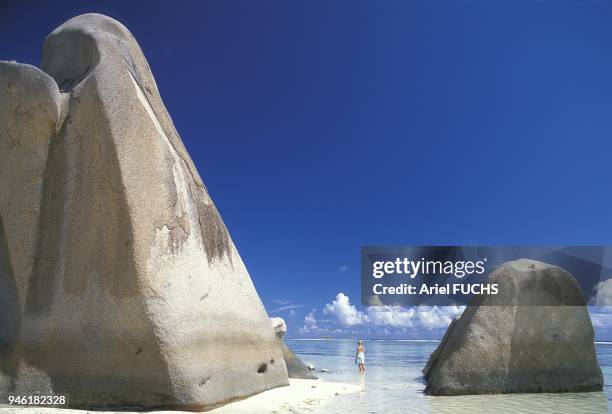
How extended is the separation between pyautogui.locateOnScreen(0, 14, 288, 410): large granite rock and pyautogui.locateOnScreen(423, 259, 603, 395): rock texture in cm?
426

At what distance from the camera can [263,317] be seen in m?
9.23

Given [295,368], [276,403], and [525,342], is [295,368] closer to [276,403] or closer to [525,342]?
[525,342]

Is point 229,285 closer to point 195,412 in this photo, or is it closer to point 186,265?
point 186,265

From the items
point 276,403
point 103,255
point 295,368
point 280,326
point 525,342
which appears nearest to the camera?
point 103,255

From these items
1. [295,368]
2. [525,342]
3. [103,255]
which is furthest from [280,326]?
[103,255]

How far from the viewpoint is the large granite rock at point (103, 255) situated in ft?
21.7

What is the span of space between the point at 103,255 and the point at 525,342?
7.79 m

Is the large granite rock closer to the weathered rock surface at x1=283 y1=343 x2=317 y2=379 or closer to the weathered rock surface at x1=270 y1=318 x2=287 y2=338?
the weathered rock surface at x1=283 y1=343 x2=317 y2=379

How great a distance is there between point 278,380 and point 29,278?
4561 millimetres

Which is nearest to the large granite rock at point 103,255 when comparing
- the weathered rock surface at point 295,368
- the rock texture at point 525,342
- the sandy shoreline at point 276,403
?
the sandy shoreline at point 276,403

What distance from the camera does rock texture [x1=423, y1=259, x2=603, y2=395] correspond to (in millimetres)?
9719

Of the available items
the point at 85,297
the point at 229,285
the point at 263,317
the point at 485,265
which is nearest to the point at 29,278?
the point at 85,297

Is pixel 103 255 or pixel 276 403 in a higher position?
pixel 103 255

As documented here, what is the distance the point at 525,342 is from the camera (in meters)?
10.0
